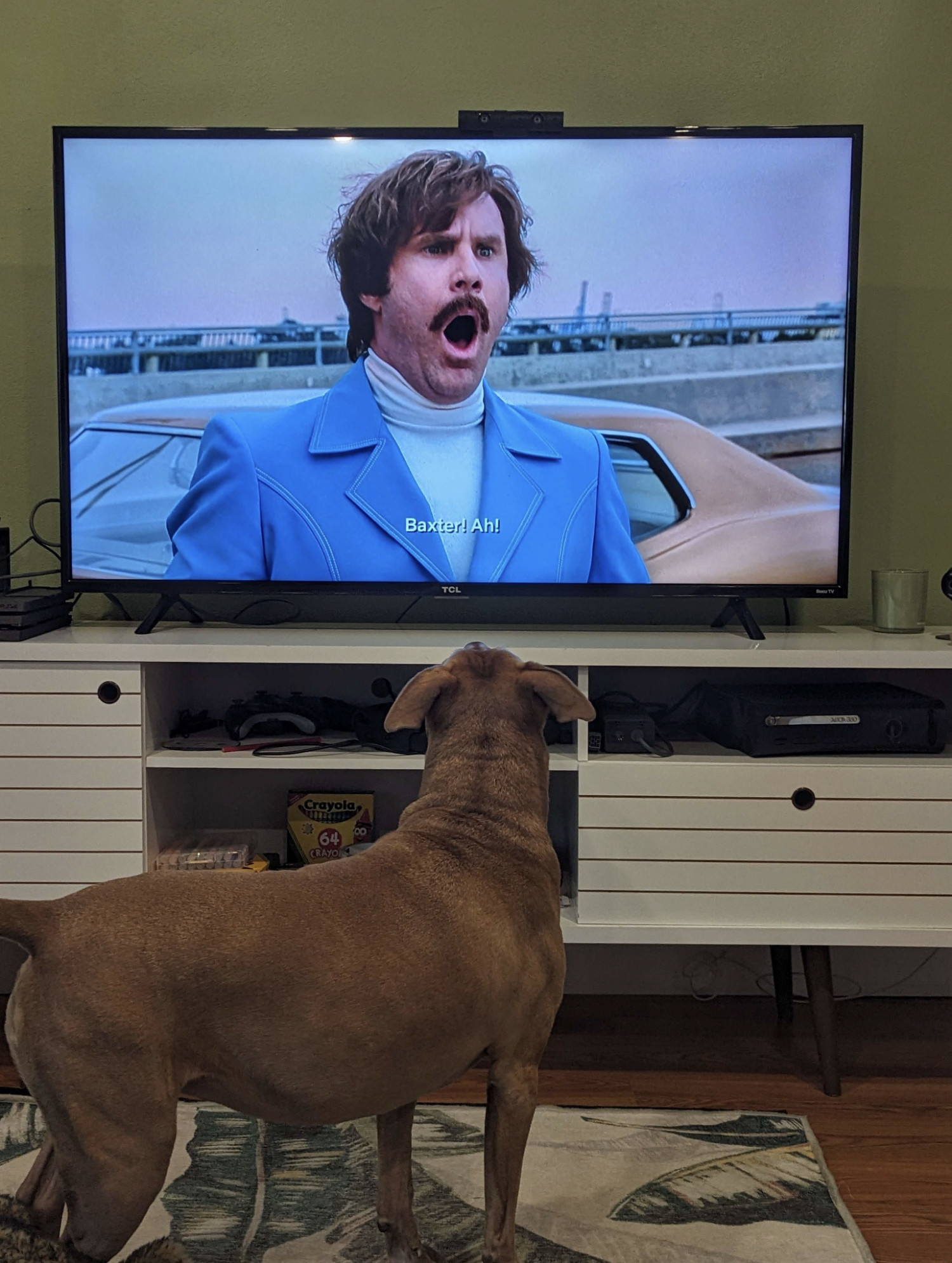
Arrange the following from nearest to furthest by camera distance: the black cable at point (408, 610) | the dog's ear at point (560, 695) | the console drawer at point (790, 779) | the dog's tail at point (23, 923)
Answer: the dog's tail at point (23, 923) → the dog's ear at point (560, 695) → the console drawer at point (790, 779) → the black cable at point (408, 610)

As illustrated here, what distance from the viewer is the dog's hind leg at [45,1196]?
1.42 metres

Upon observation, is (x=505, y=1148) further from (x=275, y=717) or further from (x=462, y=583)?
(x=462, y=583)

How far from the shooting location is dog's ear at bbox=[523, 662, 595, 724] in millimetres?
1574

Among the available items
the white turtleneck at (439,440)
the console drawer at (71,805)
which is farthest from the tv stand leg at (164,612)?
the white turtleneck at (439,440)

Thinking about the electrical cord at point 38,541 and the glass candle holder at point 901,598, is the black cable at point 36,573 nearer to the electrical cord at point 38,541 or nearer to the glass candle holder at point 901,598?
the electrical cord at point 38,541

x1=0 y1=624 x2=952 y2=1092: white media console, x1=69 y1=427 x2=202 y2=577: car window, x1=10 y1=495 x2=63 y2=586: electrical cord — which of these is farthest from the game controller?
x1=10 y1=495 x2=63 y2=586: electrical cord

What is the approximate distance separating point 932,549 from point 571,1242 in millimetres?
1767

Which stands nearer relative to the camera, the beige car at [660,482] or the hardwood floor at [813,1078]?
the hardwood floor at [813,1078]

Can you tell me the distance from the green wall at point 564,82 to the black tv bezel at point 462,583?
19 centimetres

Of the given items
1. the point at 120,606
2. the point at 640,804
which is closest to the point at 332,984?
the point at 640,804

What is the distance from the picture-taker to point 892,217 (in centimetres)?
263

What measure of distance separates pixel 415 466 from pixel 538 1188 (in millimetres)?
1454

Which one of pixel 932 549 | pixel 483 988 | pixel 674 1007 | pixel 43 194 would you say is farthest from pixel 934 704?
pixel 43 194

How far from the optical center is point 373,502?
2.51 meters
